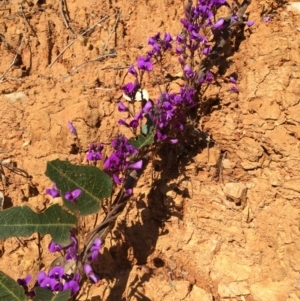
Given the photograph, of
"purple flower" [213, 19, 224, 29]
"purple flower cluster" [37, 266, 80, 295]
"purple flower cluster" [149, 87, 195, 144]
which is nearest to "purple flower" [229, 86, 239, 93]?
"purple flower cluster" [149, 87, 195, 144]

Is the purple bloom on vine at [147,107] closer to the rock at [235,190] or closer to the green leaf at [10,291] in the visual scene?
the rock at [235,190]

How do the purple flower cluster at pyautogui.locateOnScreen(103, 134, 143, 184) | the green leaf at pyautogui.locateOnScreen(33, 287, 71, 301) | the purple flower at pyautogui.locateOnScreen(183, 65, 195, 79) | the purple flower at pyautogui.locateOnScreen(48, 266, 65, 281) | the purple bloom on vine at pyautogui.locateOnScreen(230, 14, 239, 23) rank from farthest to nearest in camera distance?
1. the purple bloom on vine at pyautogui.locateOnScreen(230, 14, 239, 23)
2. the purple flower at pyautogui.locateOnScreen(183, 65, 195, 79)
3. the purple flower cluster at pyautogui.locateOnScreen(103, 134, 143, 184)
4. the purple flower at pyautogui.locateOnScreen(48, 266, 65, 281)
5. the green leaf at pyautogui.locateOnScreen(33, 287, 71, 301)

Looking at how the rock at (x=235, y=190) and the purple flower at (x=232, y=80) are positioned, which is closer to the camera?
the rock at (x=235, y=190)

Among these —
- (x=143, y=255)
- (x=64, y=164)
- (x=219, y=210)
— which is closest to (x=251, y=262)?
(x=219, y=210)

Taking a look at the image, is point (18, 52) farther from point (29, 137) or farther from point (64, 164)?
point (64, 164)

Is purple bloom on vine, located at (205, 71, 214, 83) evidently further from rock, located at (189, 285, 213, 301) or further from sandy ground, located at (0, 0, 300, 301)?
rock, located at (189, 285, 213, 301)

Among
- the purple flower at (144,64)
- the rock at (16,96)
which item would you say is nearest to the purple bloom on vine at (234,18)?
the purple flower at (144,64)

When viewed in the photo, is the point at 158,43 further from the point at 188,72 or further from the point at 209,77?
the point at 209,77
